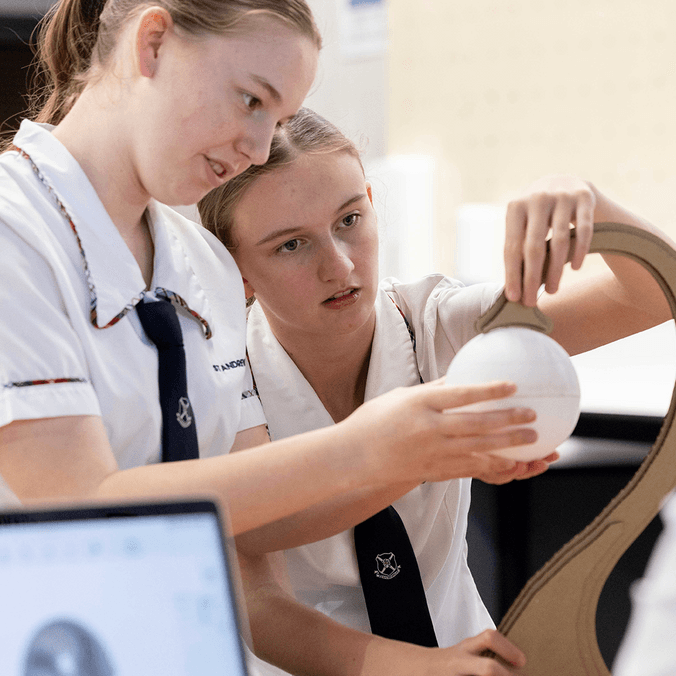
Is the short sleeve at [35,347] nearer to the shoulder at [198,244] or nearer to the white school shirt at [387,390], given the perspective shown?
the shoulder at [198,244]

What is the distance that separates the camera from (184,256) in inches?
31.8

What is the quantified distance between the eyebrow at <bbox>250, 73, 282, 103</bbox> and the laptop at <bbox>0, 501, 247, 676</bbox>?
42cm

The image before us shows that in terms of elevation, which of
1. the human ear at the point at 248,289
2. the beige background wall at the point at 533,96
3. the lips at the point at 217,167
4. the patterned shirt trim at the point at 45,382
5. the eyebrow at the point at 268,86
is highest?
the beige background wall at the point at 533,96

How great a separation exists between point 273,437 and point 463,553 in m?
0.31

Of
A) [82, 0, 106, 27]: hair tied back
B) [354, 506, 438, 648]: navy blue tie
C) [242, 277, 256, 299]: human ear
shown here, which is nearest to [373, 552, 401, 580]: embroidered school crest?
[354, 506, 438, 648]: navy blue tie

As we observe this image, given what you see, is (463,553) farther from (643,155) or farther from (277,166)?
(643,155)

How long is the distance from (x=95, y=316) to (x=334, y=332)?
0.29 m

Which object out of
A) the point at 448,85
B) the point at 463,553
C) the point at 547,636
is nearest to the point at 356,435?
the point at 547,636

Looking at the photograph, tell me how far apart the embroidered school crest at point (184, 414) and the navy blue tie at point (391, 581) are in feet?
0.81

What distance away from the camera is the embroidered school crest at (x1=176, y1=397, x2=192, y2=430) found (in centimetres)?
70

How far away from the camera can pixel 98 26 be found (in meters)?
0.78

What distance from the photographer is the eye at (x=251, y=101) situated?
0.68 metres

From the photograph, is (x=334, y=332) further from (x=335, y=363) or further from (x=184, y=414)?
(x=184, y=414)

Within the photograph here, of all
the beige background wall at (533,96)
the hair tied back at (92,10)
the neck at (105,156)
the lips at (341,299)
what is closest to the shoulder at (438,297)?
the lips at (341,299)
